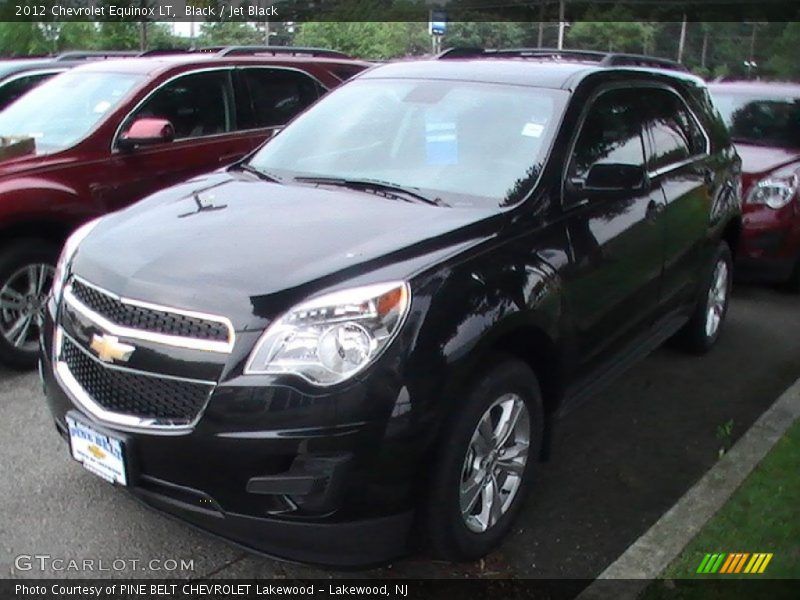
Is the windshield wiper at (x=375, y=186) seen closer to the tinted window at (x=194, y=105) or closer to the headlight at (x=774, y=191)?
the tinted window at (x=194, y=105)

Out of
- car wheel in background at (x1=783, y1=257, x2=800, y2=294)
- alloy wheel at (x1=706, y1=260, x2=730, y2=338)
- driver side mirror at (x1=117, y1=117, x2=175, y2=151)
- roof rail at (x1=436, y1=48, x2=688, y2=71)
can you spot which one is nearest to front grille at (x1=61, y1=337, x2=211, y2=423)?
driver side mirror at (x1=117, y1=117, x2=175, y2=151)

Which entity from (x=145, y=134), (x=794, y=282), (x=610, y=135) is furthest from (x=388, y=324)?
(x=794, y=282)

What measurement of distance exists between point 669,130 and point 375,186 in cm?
205

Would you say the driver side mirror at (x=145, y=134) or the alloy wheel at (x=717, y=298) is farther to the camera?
the alloy wheel at (x=717, y=298)

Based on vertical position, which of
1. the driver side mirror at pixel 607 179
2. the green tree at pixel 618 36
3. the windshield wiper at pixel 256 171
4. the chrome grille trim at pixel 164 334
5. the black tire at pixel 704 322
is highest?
the green tree at pixel 618 36

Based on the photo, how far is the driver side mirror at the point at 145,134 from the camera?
5.36 metres

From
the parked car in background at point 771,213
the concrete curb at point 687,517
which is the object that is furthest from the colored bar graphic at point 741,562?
the parked car in background at point 771,213

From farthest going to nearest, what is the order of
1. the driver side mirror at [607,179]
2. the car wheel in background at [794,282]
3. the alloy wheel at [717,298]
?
the car wheel in background at [794,282]
the alloy wheel at [717,298]
the driver side mirror at [607,179]

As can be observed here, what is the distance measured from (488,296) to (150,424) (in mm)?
1222

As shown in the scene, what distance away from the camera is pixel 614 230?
12.8 ft

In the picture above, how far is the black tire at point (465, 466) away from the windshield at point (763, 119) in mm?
5484

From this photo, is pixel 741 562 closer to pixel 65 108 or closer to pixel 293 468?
pixel 293 468

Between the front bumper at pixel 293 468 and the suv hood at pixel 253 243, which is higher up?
the suv hood at pixel 253 243

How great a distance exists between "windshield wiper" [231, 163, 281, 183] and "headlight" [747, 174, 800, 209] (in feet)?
14.4
